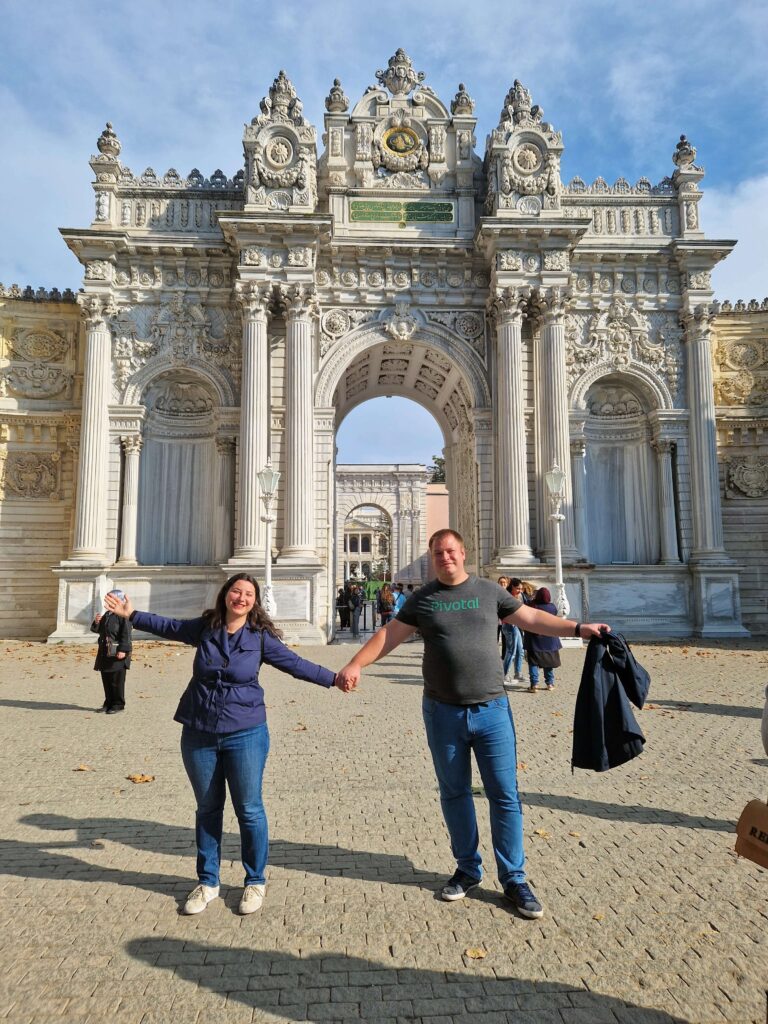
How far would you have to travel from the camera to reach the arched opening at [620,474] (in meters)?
21.5

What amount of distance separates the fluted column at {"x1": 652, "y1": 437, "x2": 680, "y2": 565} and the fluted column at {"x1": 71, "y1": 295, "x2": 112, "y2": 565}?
16.4 metres

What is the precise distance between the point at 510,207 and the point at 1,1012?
2137 centimetres

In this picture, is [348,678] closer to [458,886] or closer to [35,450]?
[458,886]

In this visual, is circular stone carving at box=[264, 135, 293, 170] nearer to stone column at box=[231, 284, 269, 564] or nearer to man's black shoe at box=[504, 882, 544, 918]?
stone column at box=[231, 284, 269, 564]

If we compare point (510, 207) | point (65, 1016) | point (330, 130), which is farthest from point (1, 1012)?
point (330, 130)

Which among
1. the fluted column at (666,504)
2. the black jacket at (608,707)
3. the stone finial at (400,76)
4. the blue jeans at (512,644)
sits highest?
the stone finial at (400,76)

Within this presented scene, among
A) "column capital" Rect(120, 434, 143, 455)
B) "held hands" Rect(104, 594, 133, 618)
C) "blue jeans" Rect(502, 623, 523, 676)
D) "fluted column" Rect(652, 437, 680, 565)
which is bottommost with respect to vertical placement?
"blue jeans" Rect(502, 623, 523, 676)

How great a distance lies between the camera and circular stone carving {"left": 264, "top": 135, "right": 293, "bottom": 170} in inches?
795

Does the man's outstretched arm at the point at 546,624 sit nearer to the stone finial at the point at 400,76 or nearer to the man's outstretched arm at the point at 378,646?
the man's outstretched arm at the point at 378,646

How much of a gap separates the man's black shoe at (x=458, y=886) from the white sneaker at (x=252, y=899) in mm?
1033

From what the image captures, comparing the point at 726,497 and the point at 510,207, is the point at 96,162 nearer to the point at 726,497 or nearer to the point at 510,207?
the point at 510,207

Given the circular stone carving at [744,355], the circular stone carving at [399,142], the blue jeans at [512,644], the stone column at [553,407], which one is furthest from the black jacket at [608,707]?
the circular stone carving at [744,355]

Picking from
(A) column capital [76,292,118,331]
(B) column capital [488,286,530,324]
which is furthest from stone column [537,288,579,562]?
(A) column capital [76,292,118,331]

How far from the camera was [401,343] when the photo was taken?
21109mm
